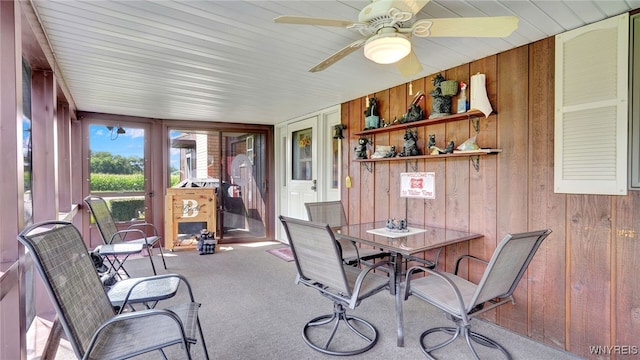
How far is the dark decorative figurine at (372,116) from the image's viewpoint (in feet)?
11.8

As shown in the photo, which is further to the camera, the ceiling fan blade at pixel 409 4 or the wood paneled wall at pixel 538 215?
the wood paneled wall at pixel 538 215

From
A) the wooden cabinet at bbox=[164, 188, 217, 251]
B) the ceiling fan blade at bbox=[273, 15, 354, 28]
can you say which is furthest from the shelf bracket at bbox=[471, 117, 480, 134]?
the wooden cabinet at bbox=[164, 188, 217, 251]

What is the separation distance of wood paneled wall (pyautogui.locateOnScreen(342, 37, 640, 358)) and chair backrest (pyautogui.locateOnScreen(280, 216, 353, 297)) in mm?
1464

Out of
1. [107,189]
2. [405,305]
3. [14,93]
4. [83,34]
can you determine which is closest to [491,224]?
[405,305]

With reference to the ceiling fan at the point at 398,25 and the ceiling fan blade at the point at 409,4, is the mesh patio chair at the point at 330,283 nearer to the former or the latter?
the ceiling fan at the point at 398,25

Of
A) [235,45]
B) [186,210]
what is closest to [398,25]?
[235,45]

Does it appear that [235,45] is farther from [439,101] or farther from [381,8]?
[439,101]

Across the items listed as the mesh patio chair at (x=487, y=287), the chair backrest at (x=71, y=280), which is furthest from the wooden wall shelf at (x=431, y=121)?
the chair backrest at (x=71, y=280)

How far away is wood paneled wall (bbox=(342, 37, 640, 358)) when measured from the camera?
6.60 feet

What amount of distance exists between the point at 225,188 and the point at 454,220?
13.4 ft

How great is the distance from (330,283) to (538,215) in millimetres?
1670

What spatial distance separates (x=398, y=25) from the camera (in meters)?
1.62

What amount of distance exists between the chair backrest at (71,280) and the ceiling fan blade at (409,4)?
1927mm

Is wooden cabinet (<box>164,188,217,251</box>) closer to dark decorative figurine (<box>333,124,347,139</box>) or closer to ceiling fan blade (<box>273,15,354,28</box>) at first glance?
A: dark decorative figurine (<box>333,124,347,139</box>)
